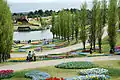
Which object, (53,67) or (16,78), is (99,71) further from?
(16,78)

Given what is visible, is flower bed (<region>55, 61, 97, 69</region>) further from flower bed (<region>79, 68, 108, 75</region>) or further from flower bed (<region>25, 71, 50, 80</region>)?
flower bed (<region>25, 71, 50, 80</region>)

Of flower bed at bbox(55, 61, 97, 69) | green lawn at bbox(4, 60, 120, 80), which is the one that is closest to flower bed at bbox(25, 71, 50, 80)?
green lawn at bbox(4, 60, 120, 80)

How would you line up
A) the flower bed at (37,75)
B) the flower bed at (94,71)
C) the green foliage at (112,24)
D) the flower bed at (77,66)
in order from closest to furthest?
1. the flower bed at (37,75)
2. the flower bed at (94,71)
3. the flower bed at (77,66)
4. the green foliage at (112,24)

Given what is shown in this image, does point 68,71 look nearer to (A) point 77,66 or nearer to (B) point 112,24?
(A) point 77,66

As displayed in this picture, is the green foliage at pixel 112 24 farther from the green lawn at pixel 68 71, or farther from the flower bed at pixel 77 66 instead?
the flower bed at pixel 77 66

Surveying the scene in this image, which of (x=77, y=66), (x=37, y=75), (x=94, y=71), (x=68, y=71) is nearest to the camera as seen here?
(x=37, y=75)

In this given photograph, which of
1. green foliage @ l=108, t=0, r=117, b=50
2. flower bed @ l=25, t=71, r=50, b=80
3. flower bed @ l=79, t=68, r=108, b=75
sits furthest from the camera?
green foliage @ l=108, t=0, r=117, b=50

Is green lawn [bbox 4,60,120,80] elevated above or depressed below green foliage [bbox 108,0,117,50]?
below

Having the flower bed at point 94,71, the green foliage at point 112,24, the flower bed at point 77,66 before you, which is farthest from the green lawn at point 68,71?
the green foliage at point 112,24

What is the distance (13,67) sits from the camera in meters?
33.1

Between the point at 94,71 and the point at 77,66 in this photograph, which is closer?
the point at 94,71

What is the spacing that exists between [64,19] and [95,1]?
39.3m

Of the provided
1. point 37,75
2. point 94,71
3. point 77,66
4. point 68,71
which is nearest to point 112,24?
point 77,66

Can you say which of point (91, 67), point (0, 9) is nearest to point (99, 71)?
point (91, 67)
